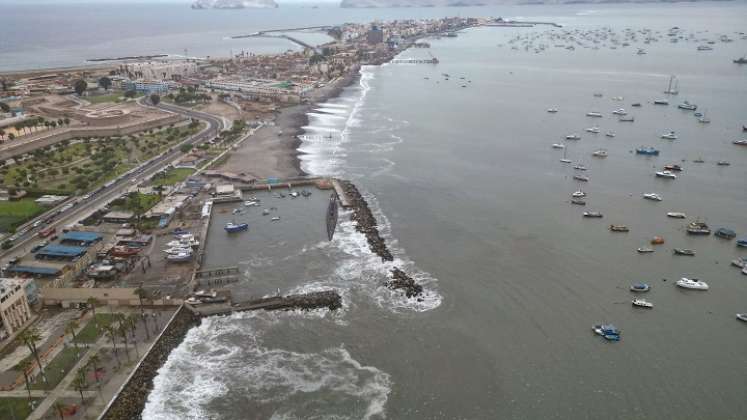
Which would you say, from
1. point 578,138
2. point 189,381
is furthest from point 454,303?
point 578,138

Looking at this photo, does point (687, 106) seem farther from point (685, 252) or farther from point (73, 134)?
point (73, 134)

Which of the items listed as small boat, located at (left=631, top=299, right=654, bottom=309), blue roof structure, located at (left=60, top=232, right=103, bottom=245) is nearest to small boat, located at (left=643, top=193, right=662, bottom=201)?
small boat, located at (left=631, top=299, right=654, bottom=309)

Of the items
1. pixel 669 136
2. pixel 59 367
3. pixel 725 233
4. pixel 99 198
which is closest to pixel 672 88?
pixel 669 136

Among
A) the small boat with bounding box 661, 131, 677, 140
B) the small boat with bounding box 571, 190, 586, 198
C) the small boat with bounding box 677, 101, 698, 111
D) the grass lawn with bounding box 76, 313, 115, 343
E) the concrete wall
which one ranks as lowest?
the grass lawn with bounding box 76, 313, 115, 343

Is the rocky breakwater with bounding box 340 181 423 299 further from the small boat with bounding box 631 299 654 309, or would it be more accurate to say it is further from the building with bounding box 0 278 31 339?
the building with bounding box 0 278 31 339

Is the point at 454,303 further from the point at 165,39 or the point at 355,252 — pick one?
the point at 165,39

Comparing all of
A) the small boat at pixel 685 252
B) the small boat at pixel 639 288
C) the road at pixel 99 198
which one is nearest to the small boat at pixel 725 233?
the small boat at pixel 685 252

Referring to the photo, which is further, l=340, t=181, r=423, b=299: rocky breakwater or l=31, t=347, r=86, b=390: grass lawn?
l=340, t=181, r=423, b=299: rocky breakwater
